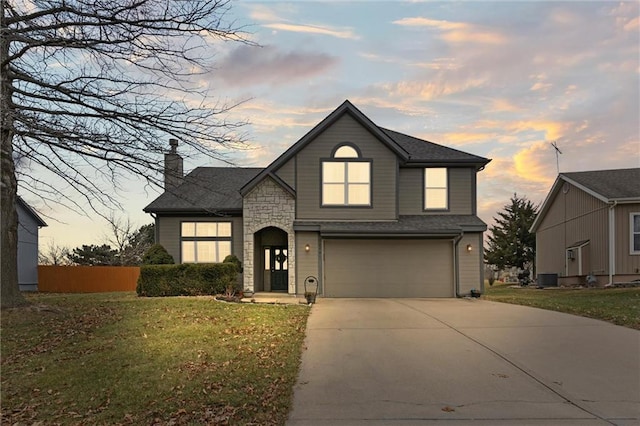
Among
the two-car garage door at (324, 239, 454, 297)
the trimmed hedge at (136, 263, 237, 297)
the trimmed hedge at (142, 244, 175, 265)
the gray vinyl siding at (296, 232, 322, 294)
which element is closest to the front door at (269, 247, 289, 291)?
the gray vinyl siding at (296, 232, 322, 294)

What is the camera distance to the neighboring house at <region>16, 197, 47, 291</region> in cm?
3016

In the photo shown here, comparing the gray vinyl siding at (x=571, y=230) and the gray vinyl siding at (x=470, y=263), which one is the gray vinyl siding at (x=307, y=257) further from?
the gray vinyl siding at (x=571, y=230)

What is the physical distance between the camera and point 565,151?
105 ft

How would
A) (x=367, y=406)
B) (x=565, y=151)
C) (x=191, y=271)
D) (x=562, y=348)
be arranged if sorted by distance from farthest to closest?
(x=565, y=151) → (x=191, y=271) → (x=562, y=348) → (x=367, y=406)

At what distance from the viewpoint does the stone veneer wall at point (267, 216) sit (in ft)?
63.6

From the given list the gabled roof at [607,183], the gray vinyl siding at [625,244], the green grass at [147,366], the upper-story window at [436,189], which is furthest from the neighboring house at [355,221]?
the gray vinyl siding at [625,244]

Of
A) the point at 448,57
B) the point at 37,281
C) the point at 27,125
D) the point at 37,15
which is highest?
the point at 448,57

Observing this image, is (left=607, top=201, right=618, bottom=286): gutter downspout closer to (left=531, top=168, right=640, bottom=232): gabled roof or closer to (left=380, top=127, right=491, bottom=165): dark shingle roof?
(left=531, top=168, right=640, bottom=232): gabled roof

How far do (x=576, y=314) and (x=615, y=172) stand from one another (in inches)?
642

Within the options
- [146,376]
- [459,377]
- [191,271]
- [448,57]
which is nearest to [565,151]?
[448,57]

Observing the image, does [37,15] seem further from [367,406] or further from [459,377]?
[459,377]

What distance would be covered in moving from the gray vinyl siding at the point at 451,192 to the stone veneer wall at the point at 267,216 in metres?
4.30

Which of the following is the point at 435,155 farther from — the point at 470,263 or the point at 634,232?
the point at 634,232

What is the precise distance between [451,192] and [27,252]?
24.7 meters
